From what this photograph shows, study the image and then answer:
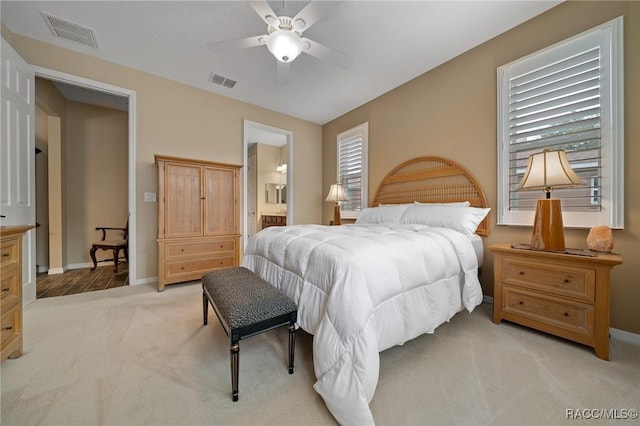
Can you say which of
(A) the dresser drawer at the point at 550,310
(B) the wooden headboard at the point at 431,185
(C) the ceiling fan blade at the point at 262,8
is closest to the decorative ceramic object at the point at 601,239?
(A) the dresser drawer at the point at 550,310

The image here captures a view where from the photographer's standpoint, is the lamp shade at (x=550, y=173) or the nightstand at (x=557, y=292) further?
the lamp shade at (x=550, y=173)

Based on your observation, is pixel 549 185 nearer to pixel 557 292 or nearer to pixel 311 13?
pixel 557 292

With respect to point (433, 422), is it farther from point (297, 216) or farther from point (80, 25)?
point (80, 25)

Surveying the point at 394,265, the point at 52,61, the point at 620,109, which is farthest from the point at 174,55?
the point at 620,109

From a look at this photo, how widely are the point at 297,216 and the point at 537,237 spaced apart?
3.63 meters

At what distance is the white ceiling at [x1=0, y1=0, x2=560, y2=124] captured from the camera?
6.98 ft

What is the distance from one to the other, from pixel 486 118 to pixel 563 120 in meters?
0.64

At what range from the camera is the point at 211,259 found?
3.23m

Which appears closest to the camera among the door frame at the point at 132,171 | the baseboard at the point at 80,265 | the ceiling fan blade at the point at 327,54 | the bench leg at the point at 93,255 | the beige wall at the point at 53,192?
the ceiling fan blade at the point at 327,54

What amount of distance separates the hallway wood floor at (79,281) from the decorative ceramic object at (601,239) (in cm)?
486

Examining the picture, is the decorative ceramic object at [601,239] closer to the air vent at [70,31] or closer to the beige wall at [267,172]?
the air vent at [70,31]

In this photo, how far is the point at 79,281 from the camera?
3.24 meters

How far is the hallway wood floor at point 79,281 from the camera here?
9.45 ft

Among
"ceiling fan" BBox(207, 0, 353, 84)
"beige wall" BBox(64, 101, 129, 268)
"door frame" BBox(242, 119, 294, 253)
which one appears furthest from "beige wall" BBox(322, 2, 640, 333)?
"beige wall" BBox(64, 101, 129, 268)
